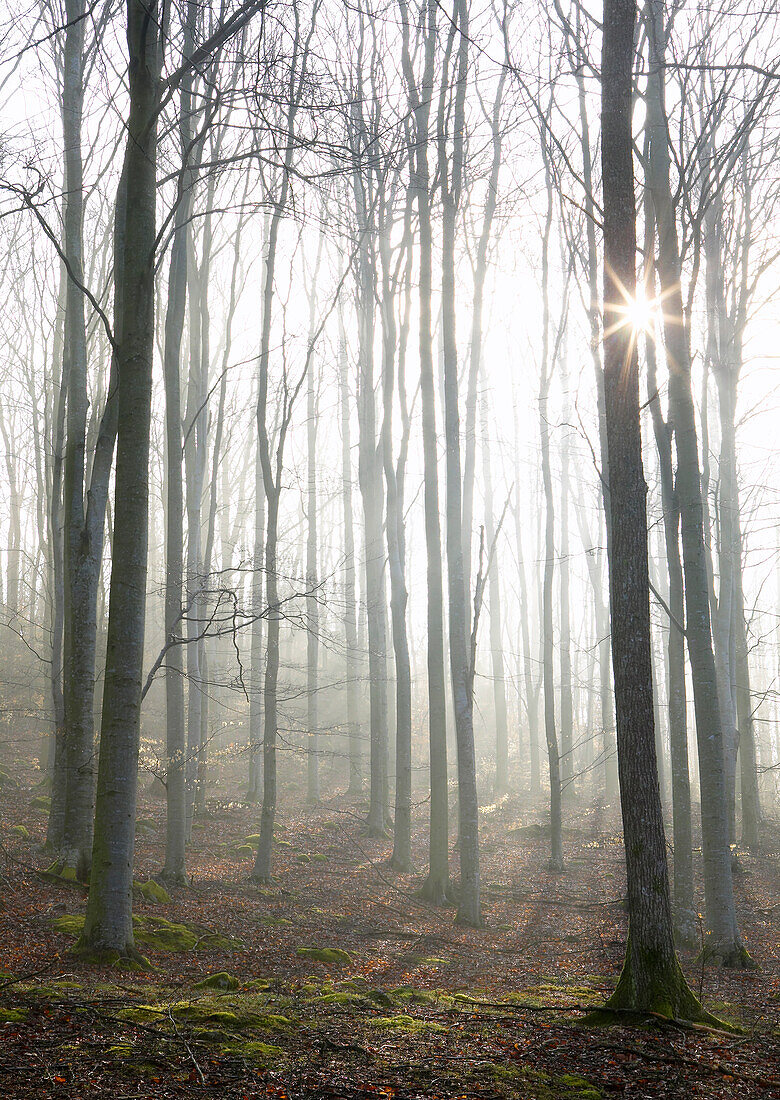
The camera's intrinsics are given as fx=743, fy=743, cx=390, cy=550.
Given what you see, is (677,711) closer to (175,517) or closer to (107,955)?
(107,955)

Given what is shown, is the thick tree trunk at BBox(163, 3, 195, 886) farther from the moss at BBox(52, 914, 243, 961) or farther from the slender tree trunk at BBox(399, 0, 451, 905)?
the slender tree trunk at BBox(399, 0, 451, 905)

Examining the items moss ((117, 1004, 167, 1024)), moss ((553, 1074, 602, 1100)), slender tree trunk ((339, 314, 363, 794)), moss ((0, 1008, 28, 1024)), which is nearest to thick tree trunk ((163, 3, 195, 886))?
moss ((117, 1004, 167, 1024))

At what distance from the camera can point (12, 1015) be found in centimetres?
387

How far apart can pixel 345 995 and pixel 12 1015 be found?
2.24m

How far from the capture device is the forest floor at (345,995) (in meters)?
3.56

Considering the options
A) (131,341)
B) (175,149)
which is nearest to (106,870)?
(131,341)

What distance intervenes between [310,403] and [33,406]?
7006 millimetres

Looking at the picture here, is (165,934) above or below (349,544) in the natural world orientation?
below

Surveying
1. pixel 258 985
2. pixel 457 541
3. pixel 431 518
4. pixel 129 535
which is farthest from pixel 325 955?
pixel 431 518

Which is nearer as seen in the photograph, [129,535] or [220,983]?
[220,983]

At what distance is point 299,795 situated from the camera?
19.3 m

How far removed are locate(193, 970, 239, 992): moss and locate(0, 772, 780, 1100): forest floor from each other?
20 mm

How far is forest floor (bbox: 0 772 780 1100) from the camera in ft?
11.7

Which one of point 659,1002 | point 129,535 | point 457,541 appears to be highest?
point 457,541
